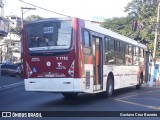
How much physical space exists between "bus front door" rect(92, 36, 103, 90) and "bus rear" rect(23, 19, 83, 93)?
1855 millimetres

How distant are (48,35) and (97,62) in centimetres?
272

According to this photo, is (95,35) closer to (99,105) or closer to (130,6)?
(99,105)

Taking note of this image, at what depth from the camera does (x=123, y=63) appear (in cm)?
1920

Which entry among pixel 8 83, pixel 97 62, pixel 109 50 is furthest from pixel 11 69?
pixel 97 62

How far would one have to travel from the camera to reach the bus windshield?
13438mm

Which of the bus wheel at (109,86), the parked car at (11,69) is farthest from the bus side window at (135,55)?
the parked car at (11,69)

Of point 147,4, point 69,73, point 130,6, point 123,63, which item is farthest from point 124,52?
point 130,6

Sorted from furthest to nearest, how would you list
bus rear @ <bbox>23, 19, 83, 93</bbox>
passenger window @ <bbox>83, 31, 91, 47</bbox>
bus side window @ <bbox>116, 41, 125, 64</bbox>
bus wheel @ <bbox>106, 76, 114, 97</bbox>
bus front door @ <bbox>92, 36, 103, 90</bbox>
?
1. bus side window @ <bbox>116, 41, 125, 64</bbox>
2. bus wheel @ <bbox>106, 76, 114, 97</bbox>
3. bus front door @ <bbox>92, 36, 103, 90</bbox>
4. passenger window @ <bbox>83, 31, 91, 47</bbox>
5. bus rear @ <bbox>23, 19, 83, 93</bbox>

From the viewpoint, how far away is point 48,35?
13742 millimetres

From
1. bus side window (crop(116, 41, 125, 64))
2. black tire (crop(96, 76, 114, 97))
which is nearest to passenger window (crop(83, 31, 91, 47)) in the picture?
black tire (crop(96, 76, 114, 97))

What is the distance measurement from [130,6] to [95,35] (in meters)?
35.4

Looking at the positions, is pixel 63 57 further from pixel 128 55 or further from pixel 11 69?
pixel 11 69

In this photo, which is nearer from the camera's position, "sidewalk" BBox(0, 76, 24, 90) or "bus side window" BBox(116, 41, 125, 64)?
"bus side window" BBox(116, 41, 125, 64)

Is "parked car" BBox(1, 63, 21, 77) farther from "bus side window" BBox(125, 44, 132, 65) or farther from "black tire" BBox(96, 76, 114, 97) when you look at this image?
"black tire" BBox(96, 76, 114, 97)
